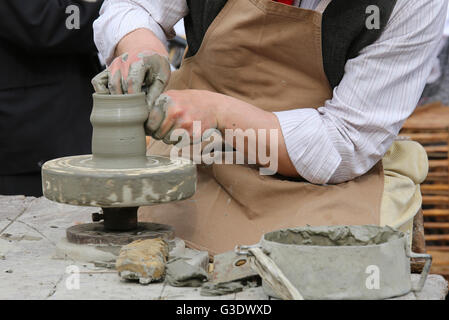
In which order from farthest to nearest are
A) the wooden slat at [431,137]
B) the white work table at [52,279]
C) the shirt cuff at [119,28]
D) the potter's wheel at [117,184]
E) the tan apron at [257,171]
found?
A: 1. the wooden slat at [431,137]
2. the shirt cuff at [119,28]
3. the tan apron at [257,171]
4. the potter's wheel at [117,184]
5. the white work table at [52,279]

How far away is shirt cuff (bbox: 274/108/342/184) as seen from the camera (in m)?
2.42

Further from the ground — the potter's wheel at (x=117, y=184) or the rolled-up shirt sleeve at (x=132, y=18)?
the rolled-up shirt sleeve at (x=132, y=18)

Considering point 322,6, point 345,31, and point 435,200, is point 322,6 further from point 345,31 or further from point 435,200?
point 435,200

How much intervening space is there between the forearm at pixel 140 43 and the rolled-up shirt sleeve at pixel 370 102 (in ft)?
1.60

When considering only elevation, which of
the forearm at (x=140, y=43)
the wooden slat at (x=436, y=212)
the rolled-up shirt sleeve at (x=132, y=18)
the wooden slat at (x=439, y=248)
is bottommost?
the wooden slat at (x=439, y=248)

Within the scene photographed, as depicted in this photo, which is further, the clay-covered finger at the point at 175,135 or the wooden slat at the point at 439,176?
the wooden slat at the point at 439,176

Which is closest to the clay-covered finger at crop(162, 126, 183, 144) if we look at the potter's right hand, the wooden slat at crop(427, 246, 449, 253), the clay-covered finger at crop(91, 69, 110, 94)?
the potter's right hand

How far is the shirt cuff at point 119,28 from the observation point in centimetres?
273

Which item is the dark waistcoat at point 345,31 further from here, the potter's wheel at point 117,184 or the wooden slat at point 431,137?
the wooden slat at point 431,137

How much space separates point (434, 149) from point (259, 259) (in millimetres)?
2510

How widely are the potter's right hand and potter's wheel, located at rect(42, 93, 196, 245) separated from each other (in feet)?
0.24

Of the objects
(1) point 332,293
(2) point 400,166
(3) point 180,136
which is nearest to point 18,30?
(3) point 180,136

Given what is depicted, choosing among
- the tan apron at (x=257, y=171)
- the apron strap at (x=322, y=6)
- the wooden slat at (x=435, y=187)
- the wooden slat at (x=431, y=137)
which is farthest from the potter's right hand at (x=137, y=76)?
the wooden slat at (x=435, y=187)

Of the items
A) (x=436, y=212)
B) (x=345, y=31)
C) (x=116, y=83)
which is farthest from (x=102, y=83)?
(x=436, y=212)
